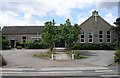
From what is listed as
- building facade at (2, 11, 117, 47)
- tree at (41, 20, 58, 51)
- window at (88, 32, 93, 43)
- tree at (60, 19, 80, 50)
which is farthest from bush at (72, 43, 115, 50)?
tree at (41, 20, 58, 51)

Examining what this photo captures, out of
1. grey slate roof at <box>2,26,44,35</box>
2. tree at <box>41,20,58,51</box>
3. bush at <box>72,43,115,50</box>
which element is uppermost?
grey slate roof at <box>2,26,44,35</box>

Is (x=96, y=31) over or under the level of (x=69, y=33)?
over

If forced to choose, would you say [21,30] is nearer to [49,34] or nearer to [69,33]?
[69,33]

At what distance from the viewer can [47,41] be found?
123ft

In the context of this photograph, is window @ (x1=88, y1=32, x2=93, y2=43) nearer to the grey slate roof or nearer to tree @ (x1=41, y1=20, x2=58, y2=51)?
the grey slate roof

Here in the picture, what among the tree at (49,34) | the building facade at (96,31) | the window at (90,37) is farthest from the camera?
the window at (90,37)

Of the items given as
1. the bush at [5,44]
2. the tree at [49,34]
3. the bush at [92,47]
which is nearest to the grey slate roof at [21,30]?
the bush at [5,44]

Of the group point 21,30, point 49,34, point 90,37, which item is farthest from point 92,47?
point 21,30

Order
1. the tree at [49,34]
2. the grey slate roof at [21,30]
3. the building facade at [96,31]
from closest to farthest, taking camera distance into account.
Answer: the tree at [49,34], the building facade at [96,31], the grey slate roof at [21,30]

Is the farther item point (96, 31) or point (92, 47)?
point (96, 31)

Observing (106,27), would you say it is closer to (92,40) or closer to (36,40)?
(92,40)

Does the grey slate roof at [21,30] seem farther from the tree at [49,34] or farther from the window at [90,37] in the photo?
the tree at [49,34]

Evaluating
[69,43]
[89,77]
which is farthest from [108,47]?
[89,77]

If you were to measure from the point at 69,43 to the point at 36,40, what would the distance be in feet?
60.4
